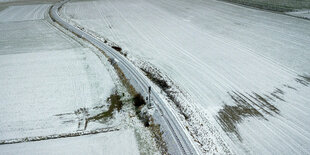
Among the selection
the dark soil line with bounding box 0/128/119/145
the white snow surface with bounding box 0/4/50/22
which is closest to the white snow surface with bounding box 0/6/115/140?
the dark soil line with bounding box 0/128/119/145

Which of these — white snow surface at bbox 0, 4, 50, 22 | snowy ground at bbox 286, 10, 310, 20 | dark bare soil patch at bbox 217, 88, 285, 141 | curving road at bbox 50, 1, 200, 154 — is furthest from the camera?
white snow surface at bbox 0, 4, 50, 22

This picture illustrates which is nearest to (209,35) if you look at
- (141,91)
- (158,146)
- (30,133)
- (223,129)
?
(141,91)

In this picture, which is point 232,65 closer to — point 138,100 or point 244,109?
A: point 244,109

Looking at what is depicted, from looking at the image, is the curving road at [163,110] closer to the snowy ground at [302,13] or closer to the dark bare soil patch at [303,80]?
the dark bare soil patch at [303,80]

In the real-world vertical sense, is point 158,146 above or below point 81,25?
below

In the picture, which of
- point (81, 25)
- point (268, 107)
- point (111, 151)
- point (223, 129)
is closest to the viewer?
point (111, 151)

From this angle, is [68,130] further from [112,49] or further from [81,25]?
[81,25]

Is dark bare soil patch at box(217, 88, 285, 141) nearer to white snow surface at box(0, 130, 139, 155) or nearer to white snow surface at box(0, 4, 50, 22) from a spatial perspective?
white snow surface at box(0, 130, 139, 155)
